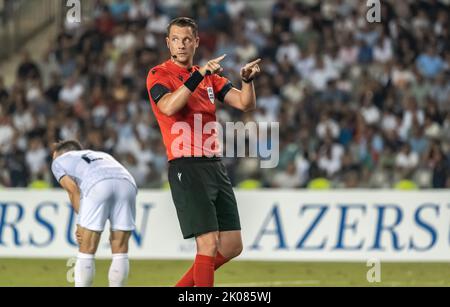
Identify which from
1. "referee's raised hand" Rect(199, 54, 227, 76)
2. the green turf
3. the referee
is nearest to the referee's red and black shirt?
the referee

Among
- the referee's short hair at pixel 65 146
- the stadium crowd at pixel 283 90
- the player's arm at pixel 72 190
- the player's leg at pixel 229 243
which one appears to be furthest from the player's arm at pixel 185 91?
the stadium crowd at pixel 283 90

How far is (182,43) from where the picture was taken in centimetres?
853

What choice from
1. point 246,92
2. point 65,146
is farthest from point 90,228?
point 246,92

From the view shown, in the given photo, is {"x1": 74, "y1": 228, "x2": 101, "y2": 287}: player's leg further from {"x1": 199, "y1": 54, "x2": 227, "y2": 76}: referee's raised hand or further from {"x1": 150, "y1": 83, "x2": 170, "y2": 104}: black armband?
{"x1": 199, "y1": 54, "x2": 227, "y2": 76}: referee's raised hand

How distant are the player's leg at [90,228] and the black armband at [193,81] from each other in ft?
5.67

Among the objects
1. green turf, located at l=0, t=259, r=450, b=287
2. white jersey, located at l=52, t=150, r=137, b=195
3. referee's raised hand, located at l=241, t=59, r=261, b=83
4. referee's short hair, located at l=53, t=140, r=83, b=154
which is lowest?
green turf, located at l=0, t=259, r=450, b=287

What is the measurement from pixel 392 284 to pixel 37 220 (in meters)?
5.12

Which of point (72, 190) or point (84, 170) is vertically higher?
point (84, 170)

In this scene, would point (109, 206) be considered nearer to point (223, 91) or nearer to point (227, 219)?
point (227, 219)

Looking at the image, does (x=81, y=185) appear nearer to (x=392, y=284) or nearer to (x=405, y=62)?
(x=392, y=284)

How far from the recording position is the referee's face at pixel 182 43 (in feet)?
27.8

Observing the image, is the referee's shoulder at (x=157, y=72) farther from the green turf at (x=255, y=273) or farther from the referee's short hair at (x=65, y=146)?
the green turf at (x=255, y=273)

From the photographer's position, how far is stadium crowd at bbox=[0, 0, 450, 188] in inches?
693

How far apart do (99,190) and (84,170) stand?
0.86ft
